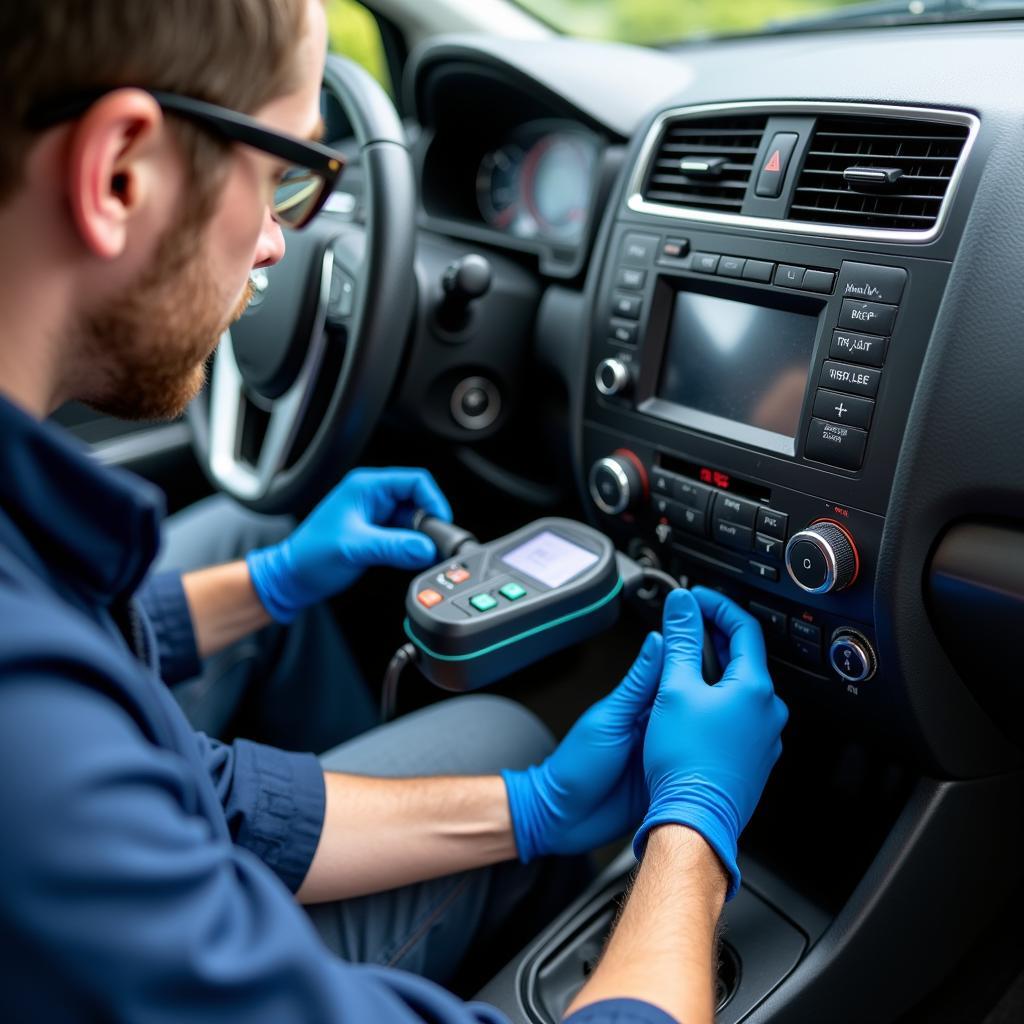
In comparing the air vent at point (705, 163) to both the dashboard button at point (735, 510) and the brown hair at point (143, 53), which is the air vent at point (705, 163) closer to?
the dashboard button at point (735, 510)

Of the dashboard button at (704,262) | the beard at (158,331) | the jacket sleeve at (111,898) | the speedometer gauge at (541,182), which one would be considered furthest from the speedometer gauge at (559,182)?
the jacket sleeve at (111,898)

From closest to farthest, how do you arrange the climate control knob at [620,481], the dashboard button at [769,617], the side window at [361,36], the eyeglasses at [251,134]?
the eyeglasses at [251,134], the dashboard button at [769,617], the climate control knob at [620,481], the side window at [361,36]

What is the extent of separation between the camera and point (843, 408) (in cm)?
95

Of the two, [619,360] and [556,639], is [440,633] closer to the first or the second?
[556,639]

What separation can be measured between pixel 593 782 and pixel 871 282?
0.56 metres

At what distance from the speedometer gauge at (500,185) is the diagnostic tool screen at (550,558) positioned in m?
0.74

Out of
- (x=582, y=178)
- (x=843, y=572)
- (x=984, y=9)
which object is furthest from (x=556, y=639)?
(x=984, y=9)

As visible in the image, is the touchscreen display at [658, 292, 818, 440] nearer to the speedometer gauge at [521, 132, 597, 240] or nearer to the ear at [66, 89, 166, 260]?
the speedometer gauge at [521, 132, 597, 240]

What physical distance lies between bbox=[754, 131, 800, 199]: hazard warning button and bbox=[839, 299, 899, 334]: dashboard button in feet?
0.53

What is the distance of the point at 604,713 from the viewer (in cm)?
108

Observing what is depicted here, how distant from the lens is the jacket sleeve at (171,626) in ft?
4.32

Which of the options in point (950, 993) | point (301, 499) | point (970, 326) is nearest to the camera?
point (970, 326)

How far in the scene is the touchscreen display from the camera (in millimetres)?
1018

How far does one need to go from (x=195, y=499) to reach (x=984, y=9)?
1639mm
